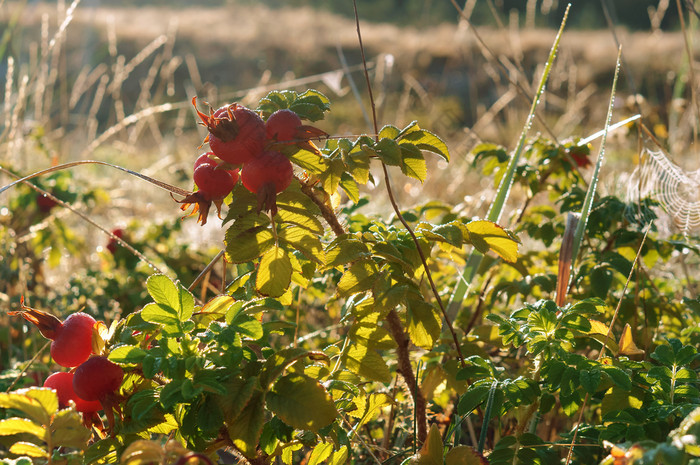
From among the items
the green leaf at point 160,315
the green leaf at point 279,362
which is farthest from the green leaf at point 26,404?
the green leaf at point 279,362

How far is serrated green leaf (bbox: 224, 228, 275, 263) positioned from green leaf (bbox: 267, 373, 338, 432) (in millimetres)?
200

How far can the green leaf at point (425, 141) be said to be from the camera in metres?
0.99

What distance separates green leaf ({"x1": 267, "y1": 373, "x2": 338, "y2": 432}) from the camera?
0.81 meters

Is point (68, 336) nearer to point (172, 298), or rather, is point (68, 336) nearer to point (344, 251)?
point (172, 298)

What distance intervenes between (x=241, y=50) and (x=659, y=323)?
1558cm

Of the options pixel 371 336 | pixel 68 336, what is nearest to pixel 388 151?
pixel 371 336

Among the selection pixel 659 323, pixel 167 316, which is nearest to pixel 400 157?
pixel 167 316

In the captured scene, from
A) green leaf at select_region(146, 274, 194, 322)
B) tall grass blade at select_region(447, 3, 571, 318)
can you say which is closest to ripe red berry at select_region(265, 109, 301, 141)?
green leaf at select_region(146, 274, 194, 322)

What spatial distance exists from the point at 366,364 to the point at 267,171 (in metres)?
0.35

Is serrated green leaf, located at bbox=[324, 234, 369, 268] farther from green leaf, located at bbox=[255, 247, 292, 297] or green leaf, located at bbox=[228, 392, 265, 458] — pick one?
green leaf, located at bbox=[228, 392, 265, 458]

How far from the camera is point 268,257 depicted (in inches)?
38.0

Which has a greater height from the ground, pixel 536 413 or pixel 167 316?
pixel 167 316

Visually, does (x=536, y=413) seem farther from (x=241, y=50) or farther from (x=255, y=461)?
(x=241, y=50)

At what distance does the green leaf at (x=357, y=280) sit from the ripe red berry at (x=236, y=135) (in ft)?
0.73
